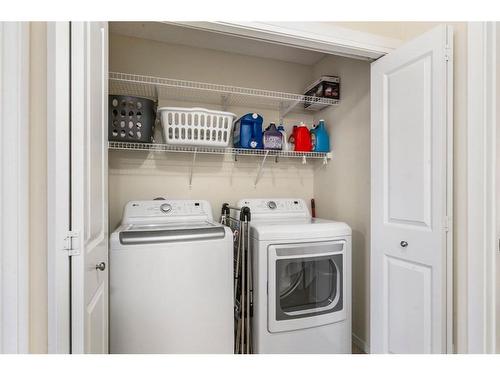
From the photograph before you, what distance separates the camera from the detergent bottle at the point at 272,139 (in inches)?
87.7

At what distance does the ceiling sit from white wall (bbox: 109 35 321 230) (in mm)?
54

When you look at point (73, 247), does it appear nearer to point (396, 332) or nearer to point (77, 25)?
point (77, 25)

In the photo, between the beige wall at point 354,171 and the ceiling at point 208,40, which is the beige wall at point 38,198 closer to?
the ceiling at point 208,40

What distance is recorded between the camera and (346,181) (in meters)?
2.29

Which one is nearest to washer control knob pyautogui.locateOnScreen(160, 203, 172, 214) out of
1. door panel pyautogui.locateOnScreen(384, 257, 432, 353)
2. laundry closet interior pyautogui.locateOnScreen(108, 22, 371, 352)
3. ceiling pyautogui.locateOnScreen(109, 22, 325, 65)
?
laundry closet interior pyautogui.locateOnScreen(108, 22, 371, 352)

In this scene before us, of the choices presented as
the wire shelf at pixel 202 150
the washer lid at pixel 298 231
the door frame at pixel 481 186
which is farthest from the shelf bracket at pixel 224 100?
the door frame at pixel 481 186

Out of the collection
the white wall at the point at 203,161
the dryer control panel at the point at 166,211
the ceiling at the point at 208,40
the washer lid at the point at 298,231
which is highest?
the ceiling at the point at 208,40

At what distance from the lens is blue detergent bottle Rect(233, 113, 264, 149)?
215 cm

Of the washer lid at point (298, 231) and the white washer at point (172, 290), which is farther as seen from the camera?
the washer lid at point (298, 231)

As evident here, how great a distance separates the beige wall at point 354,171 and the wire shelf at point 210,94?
0.21m

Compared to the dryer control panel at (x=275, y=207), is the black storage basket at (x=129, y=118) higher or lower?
higher
